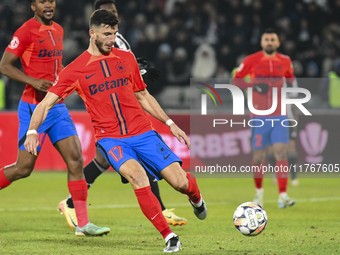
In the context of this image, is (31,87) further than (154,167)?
Yes

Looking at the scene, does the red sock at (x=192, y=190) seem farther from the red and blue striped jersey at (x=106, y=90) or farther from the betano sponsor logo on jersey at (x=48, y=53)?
the betano sponsor logo on jersey at (x=48, y=53)

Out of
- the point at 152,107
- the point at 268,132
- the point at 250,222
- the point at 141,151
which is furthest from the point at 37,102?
the point at 268,132

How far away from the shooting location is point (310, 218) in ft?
22.8

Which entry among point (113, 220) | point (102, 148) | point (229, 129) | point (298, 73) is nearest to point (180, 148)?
point (229, 129)

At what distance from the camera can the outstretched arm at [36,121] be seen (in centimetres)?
454

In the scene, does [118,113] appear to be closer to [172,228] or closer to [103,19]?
[103,19]

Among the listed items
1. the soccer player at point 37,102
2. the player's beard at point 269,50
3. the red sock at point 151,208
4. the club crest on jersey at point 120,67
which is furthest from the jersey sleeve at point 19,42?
the player's beard at point 269,50

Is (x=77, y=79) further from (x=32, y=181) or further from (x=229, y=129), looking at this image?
(x=229, y=129)

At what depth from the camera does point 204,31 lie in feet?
51.5

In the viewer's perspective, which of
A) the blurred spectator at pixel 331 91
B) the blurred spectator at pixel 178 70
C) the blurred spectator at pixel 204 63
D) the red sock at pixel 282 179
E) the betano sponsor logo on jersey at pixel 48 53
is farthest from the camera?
the blurred spectator at pixel 204 63

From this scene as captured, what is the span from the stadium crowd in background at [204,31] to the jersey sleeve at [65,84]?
29.1 ft

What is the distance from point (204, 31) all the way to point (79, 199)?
10.6 meters

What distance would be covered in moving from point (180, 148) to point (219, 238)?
640 centimetres

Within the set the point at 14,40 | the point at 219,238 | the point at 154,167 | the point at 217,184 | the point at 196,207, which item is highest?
the point at 14,40
